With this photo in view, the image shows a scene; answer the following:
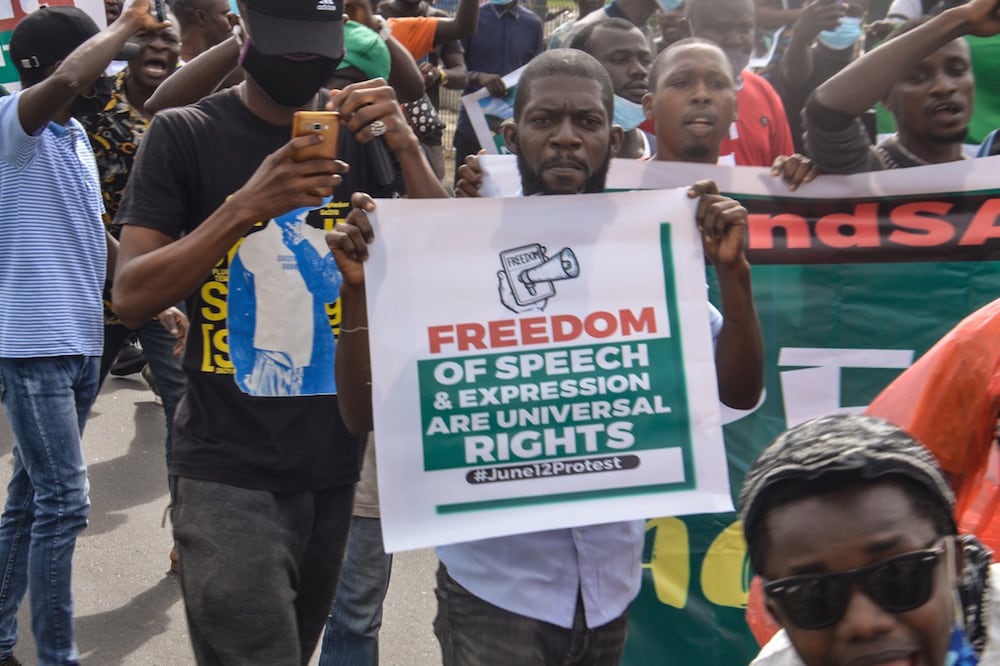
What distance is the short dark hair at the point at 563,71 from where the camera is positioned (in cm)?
289

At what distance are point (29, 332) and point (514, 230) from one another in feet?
6.59

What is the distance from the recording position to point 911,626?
1.74 m

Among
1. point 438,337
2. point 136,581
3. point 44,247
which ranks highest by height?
point 44,247

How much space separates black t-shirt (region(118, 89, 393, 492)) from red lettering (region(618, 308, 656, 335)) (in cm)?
71

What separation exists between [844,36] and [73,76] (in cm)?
344

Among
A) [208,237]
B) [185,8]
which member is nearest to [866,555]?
[208,237]

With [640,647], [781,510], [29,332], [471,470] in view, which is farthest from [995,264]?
[29,332]

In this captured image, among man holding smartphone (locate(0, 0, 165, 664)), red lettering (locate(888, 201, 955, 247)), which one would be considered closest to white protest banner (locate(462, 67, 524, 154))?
man holding smartphone (locate(0, 0, 165, 664))

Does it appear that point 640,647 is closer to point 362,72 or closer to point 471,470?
point 471,470

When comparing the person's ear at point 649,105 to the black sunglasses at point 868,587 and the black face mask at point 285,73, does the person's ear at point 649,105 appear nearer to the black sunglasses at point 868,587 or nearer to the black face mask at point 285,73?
the black face mask at point 285,73

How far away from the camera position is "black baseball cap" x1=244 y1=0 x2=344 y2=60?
2.94 meters

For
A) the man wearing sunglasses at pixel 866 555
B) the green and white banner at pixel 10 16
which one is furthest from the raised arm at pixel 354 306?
the green and white banner at pixel 10 16

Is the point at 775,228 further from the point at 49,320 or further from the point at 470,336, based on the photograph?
the point at 49,320

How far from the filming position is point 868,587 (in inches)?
68.6
